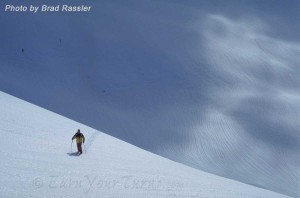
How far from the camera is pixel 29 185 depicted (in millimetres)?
7758

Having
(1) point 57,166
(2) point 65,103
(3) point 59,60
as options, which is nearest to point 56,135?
(1) point 57,166

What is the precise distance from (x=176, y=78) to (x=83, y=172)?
28.3m

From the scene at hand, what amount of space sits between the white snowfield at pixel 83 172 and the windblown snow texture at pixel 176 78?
6.23 meters

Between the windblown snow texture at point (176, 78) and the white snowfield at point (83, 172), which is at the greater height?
the windblown snow texture at point (176, 78)

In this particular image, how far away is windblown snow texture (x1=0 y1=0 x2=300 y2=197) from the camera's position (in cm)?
2422

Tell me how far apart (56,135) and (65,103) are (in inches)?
541

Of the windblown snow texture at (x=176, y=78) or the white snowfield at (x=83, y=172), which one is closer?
the white snowfield at (x=83, y=172)

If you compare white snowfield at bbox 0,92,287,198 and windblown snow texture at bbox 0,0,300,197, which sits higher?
windblown snow texture at bbox 0,0,300,197

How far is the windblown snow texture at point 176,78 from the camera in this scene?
24219 mm

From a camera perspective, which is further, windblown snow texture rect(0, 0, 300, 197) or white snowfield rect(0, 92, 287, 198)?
windblown snow texture rect(0, 0, 300, 197)

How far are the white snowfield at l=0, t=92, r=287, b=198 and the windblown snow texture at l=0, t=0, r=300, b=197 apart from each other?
623 centimetres

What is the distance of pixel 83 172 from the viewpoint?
→ 963 centimetres

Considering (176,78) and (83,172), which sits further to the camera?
(176,78)

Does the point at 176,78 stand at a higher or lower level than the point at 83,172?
higher
